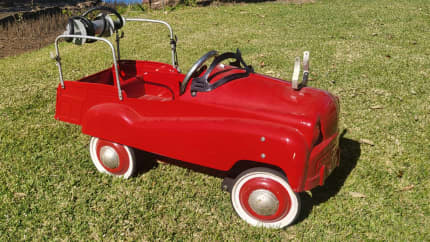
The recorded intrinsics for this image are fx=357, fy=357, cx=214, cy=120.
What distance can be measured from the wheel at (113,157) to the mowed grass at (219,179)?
11cm

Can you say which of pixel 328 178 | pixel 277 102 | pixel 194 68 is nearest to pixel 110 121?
pixel 194 68

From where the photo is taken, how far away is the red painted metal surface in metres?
2.67

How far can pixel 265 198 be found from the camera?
2850 millimetres

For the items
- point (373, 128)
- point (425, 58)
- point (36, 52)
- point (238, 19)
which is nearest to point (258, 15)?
point (238, 19)

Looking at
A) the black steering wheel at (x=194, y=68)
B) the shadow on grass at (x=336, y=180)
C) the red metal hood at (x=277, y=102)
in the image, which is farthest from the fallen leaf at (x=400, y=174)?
the black steering wheel at (x=194, y=68)

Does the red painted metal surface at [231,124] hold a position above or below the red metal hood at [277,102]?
below

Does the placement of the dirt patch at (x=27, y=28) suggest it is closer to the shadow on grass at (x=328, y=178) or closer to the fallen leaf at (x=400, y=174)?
the shadow on grass at (x=328, y=178)

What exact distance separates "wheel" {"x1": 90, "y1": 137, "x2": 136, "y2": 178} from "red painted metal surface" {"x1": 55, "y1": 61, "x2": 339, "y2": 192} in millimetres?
147

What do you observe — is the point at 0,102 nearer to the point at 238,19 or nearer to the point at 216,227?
the point at 216,227

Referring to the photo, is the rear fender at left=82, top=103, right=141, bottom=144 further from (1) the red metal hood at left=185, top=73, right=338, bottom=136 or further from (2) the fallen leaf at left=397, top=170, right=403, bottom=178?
(2) the fallen leaf at left=397, top=170, right=403, bottom=178

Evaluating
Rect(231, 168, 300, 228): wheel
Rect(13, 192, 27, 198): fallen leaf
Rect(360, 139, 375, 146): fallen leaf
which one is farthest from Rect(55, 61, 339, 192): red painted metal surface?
Rect(360, 139, 375, 146): fallen leaf

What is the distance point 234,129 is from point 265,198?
0.61 meters

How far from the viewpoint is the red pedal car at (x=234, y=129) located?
270cm

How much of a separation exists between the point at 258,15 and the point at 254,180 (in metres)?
8.68
